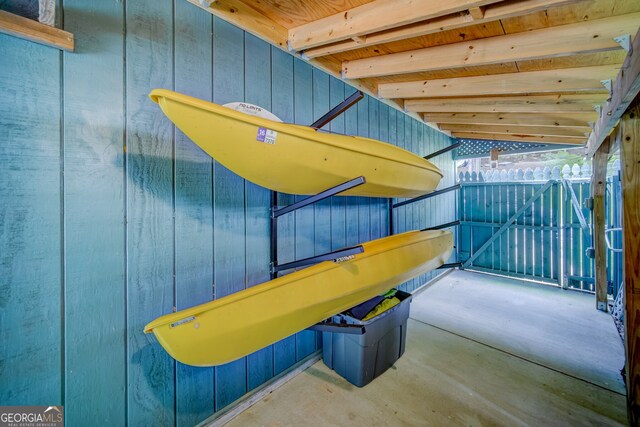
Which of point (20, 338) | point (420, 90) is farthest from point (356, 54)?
point (20, 338)

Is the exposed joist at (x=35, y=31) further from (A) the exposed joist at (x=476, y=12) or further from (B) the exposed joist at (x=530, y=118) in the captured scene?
(B) the exposed joist at (x=530, y=118)

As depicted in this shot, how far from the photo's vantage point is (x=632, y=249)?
1.38 m

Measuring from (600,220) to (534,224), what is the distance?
1.14 m

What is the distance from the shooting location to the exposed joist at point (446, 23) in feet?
3.57

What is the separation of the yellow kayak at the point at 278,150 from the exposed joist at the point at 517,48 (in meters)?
0.67

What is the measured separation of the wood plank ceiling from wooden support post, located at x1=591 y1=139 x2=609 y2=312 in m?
0.68

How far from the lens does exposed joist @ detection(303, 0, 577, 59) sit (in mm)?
1087

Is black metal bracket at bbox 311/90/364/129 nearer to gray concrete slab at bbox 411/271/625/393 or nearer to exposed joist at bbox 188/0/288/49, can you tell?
exposed joist at bbox 188/0/288/49

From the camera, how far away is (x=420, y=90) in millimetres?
2111

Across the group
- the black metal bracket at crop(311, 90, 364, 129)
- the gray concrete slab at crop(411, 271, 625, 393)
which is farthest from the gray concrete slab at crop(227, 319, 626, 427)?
the black metal bracket at crop(311, 90, 364, 129)

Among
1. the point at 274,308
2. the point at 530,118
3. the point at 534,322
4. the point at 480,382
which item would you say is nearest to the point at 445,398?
the point at 480,382

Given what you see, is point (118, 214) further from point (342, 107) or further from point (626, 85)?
point (626, 85)

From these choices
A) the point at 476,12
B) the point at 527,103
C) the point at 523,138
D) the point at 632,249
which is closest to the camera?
the point at 476,12

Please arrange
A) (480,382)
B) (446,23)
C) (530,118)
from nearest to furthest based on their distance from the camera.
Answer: (446,23) → (480,382) → (530,118)
